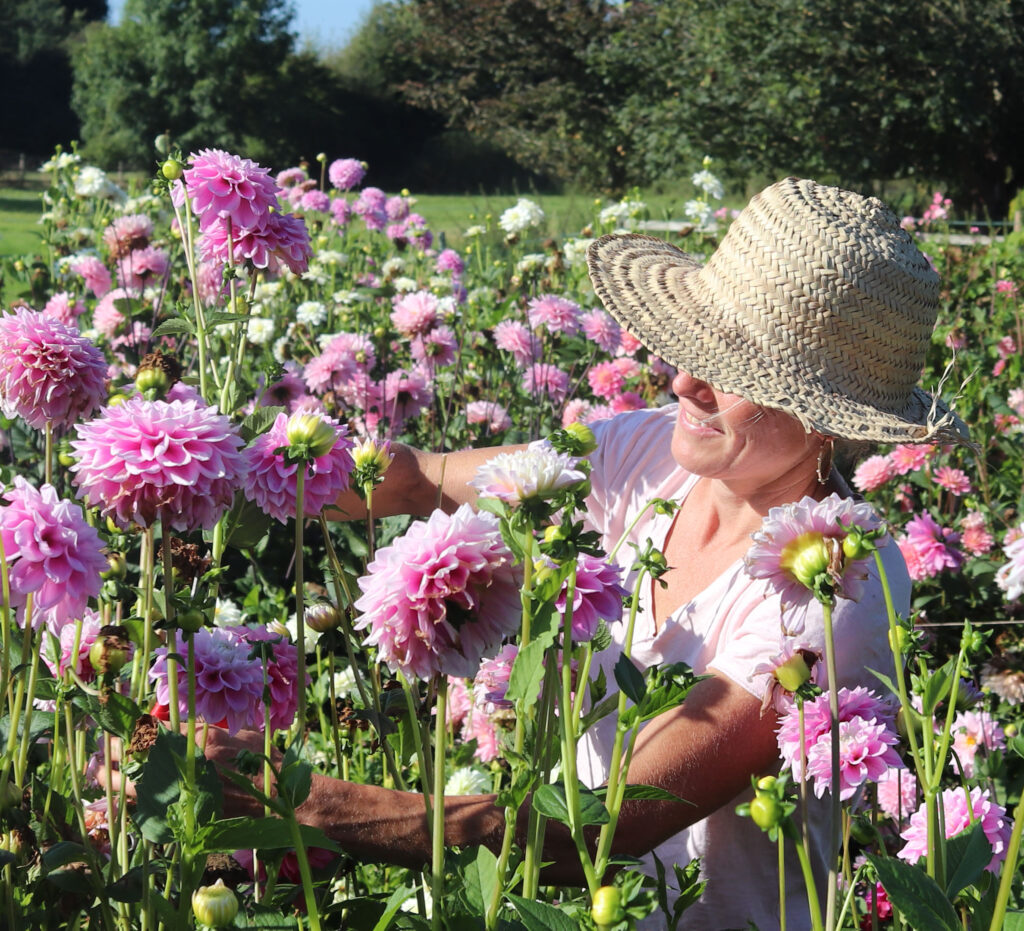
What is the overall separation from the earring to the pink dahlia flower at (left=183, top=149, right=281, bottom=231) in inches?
31.2

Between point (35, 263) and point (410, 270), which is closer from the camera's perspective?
point (35, 263)

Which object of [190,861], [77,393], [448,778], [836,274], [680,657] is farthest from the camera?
[448,778]

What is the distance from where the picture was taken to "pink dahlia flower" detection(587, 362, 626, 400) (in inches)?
122

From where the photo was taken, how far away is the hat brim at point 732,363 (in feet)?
4.70

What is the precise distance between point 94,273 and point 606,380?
1552 mm

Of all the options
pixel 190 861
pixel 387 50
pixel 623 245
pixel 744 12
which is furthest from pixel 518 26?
pixel 190 861

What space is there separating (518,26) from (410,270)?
16881 millimetres

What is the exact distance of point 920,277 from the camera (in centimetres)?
152

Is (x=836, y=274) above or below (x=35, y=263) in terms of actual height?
above

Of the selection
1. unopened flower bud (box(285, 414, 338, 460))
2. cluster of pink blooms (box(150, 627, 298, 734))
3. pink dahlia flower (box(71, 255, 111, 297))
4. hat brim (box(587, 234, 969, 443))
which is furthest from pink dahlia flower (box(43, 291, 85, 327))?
unopened flower bud (box(285, 414, 338, 460))

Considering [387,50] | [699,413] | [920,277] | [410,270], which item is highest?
[920,277]

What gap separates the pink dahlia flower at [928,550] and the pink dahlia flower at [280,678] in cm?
181

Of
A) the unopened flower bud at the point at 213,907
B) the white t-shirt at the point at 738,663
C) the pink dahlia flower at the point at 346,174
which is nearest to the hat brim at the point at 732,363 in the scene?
the white t-shirt at the point at 738,663

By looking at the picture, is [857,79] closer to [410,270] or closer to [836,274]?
[410,270]
